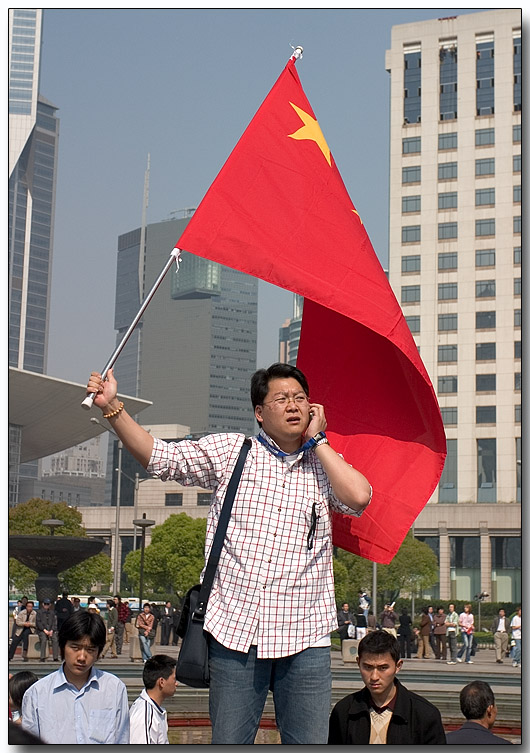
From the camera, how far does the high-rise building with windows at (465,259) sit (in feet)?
190

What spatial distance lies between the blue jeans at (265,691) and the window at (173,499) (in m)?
71.1

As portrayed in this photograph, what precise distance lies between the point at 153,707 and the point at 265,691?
1689 millimetres

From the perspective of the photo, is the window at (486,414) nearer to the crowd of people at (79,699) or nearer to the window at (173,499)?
the window at (173,499)

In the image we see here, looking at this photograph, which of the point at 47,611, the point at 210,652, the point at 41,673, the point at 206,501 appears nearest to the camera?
the point at 210,652

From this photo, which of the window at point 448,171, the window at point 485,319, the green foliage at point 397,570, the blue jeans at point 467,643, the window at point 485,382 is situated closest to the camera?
the blue jeans at point 467,643

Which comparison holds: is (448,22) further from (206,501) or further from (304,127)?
(304,127)

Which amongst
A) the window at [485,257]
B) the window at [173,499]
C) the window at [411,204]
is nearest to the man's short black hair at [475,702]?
the window at [485,257]

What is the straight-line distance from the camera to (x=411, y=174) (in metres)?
64.6

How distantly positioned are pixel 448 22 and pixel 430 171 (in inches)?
367

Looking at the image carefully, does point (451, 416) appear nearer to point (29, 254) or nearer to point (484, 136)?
point (484, 136)

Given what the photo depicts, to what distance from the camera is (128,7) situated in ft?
16.5

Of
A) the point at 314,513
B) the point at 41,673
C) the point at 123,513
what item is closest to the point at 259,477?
the point at 314,513

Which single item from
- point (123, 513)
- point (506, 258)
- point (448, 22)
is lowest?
point (123, 513)

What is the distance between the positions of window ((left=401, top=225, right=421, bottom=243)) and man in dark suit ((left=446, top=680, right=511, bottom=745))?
6059 centimetres
